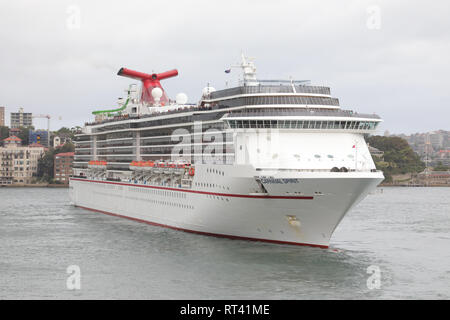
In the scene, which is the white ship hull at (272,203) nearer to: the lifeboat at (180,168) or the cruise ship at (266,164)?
the cruise ship at (266,164)

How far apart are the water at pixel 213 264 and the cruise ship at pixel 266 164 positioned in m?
1.35

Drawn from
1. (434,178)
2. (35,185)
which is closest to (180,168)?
(35,185)

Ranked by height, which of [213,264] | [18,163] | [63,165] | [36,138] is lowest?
[213,264]

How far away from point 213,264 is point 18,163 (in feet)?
471

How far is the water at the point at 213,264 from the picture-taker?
86.0 feet

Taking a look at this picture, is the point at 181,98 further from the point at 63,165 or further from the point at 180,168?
the point at 63,165

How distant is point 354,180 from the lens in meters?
32.0

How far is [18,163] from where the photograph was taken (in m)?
165

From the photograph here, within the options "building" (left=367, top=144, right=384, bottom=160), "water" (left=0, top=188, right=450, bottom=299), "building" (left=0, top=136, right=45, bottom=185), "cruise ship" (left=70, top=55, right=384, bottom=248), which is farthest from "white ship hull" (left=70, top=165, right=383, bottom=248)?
"building" (left=0, top=136, right=45, bottom=185)

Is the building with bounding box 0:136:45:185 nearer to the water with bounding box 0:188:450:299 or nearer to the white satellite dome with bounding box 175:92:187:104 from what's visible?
the white satellite dome with bounding box 175:92:187:104

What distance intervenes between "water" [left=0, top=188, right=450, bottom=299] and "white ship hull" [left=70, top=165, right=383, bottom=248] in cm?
77

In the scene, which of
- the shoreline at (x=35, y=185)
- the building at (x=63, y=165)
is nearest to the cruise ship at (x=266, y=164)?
the shoreline at (x=35, y=185)

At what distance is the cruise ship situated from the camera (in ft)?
108

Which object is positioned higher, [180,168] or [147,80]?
[147,80]
